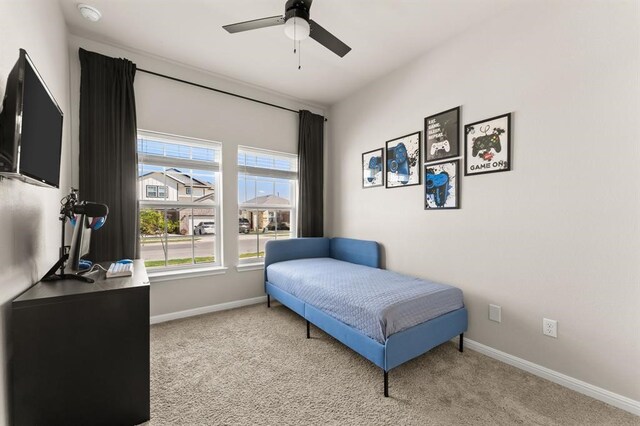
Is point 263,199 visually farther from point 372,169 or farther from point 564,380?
point 564,380

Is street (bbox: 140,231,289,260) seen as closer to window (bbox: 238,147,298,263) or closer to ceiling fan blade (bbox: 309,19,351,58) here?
window (bbox: 238,147,298,263)

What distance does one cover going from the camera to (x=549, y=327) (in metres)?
1.98

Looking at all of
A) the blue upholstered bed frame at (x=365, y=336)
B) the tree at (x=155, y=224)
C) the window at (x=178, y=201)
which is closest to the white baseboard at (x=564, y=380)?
the blue upholstered bed frame at (x=365, y=336)

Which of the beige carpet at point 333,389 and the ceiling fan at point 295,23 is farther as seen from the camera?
the ceiling fan at point 295,23

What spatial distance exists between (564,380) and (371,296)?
1440 mm

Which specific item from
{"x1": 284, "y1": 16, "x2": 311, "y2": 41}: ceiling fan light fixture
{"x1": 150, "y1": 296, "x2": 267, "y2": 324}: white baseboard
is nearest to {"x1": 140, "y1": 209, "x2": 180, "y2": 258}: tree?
{"x1": 150, "y1": 296, "x2": 267, "y2": 324}: white baseboard

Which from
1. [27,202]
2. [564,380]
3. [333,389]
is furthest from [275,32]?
[564,380]

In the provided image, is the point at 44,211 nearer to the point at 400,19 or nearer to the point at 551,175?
the point at 400,19

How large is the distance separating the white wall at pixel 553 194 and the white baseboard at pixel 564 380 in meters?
0.04

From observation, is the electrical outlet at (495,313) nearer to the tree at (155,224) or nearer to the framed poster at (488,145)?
the framed poster at (488,145)

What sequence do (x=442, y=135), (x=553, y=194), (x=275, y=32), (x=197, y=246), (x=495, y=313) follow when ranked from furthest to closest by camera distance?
(x=197, y=246), (x=442, y=135), (x=275, y=32), (x=495, y=313), (x=553, y=194)

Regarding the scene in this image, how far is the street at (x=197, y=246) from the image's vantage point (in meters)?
3.06

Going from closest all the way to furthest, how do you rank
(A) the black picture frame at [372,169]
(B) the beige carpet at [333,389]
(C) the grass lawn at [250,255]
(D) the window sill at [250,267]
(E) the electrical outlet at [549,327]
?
(B) the beige carpet at [333,389] < (E) the electrical outlet at [549,327] < (A) the black picture frame at [372,169] < (D) the window sill at [250,267] < (C) the grass lawn at [250,255]

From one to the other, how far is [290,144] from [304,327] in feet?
8.07
